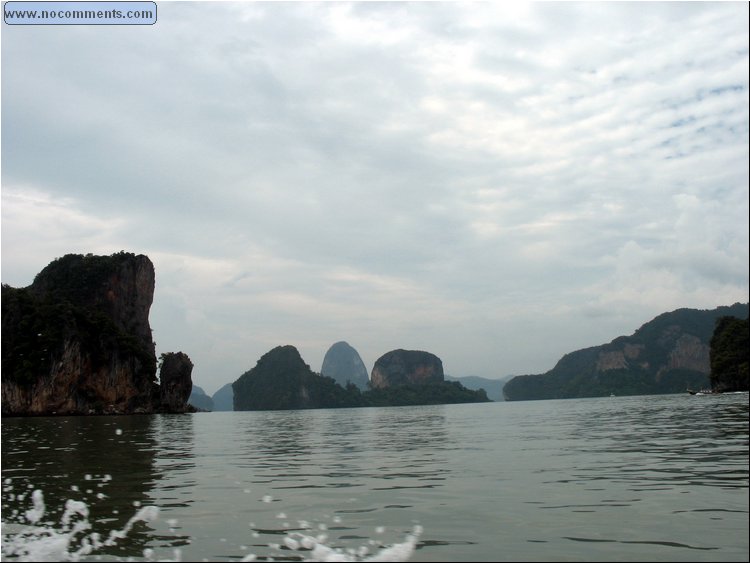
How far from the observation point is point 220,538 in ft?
31.7

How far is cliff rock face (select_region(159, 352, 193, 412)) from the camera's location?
14300 centimetres

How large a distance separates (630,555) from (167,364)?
149612 millimetres

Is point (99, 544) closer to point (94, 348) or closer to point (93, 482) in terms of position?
point (93, 482)

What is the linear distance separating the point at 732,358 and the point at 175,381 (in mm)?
130503

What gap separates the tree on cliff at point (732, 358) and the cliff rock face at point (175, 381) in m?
127

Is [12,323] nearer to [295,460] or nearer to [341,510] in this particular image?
[295,460]

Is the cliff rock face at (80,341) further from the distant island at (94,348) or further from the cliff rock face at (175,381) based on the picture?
the cliff rock face at (175,381)

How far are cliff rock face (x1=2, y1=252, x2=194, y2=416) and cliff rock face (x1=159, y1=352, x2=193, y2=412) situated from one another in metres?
2.65

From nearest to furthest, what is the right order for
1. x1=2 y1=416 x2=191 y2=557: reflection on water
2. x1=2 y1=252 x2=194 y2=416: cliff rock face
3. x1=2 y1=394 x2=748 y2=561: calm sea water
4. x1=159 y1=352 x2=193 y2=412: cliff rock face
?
1. x1=2 y1=394 x2=748 y2=561: calm sea water
2. x1=2 y1=416 x2=191 y2=557: reflection on water
3. x1=2 y1=252 x2=194 y2=416: cliff rock face
4. x1=159 y1=352 x2=193 y2=412: cliff rock face

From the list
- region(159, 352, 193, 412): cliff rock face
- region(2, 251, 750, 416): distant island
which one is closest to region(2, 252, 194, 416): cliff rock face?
region(2, 251, 750, 416): distant island

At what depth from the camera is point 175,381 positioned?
144750mm

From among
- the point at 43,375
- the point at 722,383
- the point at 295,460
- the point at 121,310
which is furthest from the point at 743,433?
the point at 121,310

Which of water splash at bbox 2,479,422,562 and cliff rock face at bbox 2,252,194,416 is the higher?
cliff rock face at bbox 2,252,194,416

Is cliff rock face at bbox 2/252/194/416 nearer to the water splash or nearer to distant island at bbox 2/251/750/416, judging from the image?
distant island at bbox 2/251/750/416
